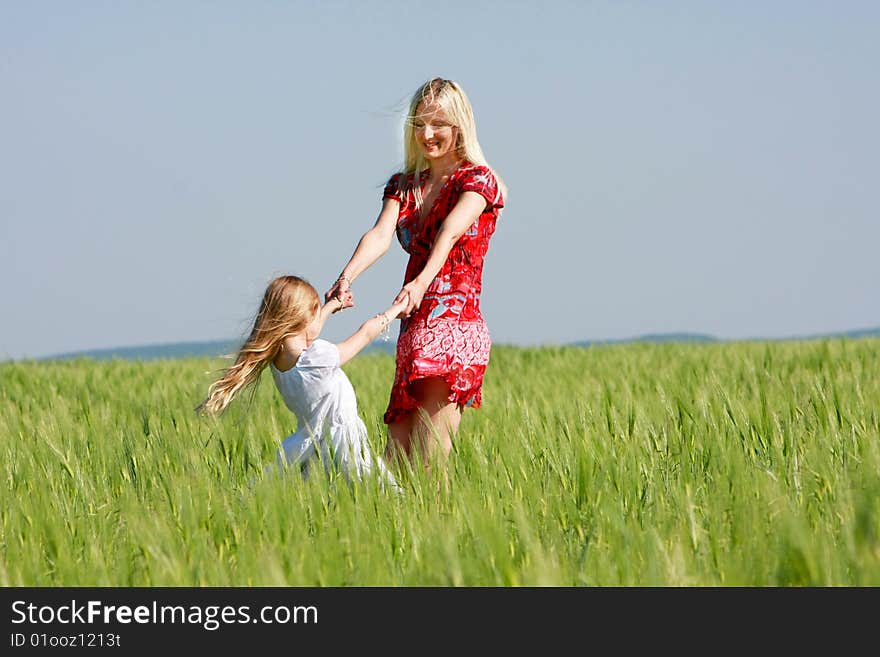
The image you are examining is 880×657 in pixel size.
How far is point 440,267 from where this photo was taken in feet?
11.5

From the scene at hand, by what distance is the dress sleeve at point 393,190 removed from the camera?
393cm

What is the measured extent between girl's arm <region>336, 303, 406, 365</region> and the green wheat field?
516 mm

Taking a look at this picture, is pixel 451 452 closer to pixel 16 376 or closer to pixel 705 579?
pixel 705 579

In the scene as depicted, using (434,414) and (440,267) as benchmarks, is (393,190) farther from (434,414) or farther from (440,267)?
(434,414)

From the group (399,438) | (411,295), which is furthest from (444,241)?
(399,438)

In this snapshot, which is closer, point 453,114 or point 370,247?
point 453,114

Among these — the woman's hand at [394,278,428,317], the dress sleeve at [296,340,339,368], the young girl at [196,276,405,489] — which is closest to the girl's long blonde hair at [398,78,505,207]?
the woman's hand at [394,278,428,317]

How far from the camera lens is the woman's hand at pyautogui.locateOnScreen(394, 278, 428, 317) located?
350 centimetres

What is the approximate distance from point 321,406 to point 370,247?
2.11 feet

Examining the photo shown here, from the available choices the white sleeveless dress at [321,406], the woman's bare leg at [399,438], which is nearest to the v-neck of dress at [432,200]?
the white sleeveless dress at [321,406]

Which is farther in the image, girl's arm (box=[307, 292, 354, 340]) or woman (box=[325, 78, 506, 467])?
girl's arm (box=[307, 292, 354, 340])

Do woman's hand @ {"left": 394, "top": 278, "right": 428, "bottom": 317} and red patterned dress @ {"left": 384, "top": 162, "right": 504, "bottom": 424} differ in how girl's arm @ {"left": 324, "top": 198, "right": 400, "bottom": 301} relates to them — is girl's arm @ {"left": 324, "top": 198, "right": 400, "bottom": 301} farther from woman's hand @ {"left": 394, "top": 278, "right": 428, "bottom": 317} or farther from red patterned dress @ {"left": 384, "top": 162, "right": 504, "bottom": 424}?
woman's hand @ {"left": 394, "top": 278, "right": 428, "bottom": 317}
